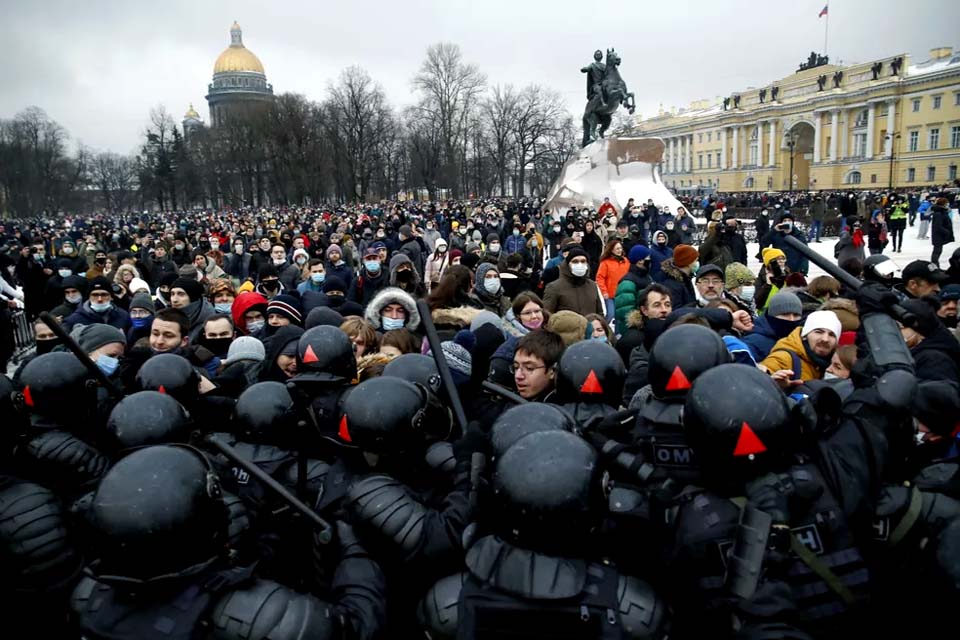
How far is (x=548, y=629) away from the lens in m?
1.75

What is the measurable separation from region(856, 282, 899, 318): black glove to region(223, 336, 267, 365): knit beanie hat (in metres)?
3.55

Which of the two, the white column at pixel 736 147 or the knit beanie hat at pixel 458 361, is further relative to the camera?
the white column at pixel 736 147

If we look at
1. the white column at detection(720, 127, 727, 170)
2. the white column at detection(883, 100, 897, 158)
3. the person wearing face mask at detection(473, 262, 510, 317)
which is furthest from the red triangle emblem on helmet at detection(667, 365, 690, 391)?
the white column at detection(720, 127, 727, 170)

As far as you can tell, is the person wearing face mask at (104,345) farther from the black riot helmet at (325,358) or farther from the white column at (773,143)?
the white column at (773,143)

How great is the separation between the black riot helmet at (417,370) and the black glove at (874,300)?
1.86 m

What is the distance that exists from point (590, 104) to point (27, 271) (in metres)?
18.6

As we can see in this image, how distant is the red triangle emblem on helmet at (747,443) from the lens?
1.93 m

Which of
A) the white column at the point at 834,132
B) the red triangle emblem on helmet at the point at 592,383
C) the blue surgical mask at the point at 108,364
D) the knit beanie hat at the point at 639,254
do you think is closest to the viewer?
the red triangle emblem on helmet at the point at 592,383

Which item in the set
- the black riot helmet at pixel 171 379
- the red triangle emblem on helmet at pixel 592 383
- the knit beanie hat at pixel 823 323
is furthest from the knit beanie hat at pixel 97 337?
the knit beanie hat at pixel 823 323

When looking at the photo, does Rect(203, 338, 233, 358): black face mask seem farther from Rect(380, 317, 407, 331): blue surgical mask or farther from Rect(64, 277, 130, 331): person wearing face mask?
Rect(64, 277, 130, 331): person wearing face mask

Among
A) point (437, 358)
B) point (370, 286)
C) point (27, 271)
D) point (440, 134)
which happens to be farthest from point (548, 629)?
point (440, 134)

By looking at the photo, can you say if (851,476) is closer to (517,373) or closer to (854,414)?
(854,414)

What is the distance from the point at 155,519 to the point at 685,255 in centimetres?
599

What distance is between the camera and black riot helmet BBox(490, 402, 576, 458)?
2.19m
